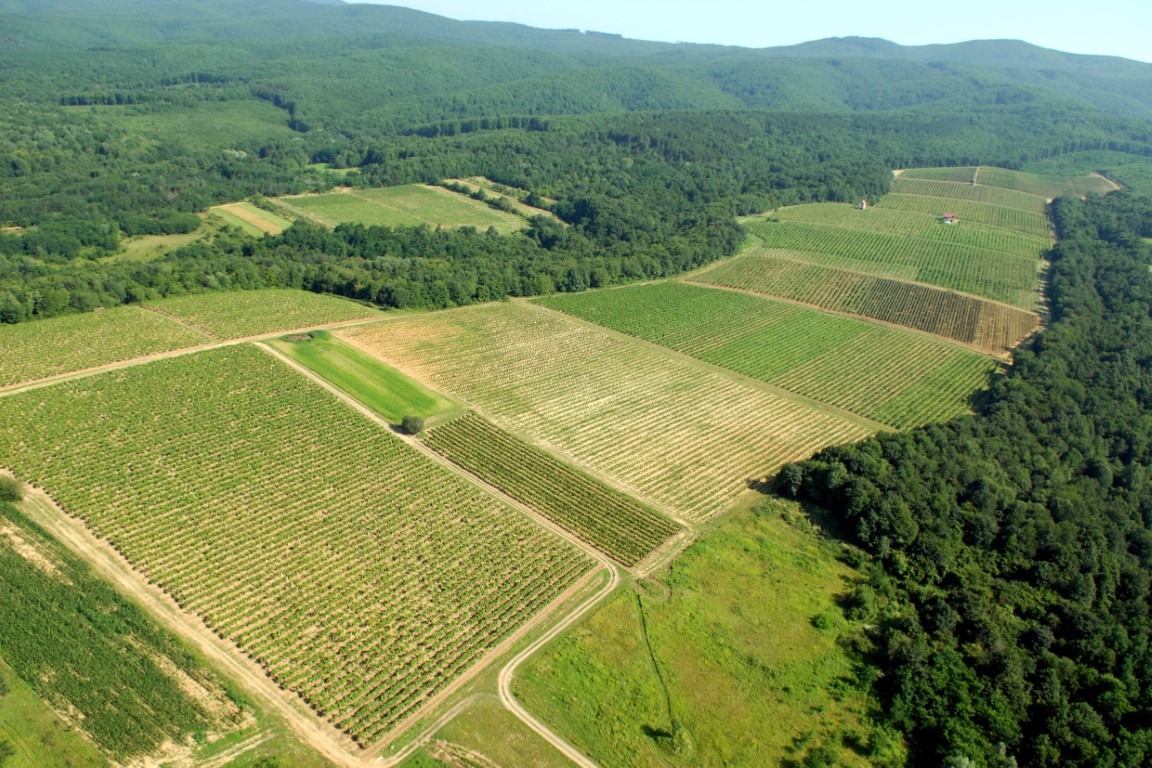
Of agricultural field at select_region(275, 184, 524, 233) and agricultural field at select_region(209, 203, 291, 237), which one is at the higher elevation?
agricultural field at select_region(275, 184, 524, 233)

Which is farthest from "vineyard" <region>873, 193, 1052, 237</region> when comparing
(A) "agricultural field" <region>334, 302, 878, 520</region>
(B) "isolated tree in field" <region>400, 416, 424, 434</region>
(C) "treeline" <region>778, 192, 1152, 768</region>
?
(B) "isolated tree in field" <region>400, 416, 424, 434</region>

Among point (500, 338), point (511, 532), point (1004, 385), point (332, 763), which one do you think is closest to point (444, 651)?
point (332, 763)

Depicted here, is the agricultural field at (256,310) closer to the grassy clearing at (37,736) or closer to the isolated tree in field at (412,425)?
the isolated tree in field at (412,425)

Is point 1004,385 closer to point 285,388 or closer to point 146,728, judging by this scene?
point 285,388

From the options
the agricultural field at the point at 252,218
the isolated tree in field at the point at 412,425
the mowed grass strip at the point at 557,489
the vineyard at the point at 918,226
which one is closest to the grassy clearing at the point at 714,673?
the mowed grass strip at the point at 557,489

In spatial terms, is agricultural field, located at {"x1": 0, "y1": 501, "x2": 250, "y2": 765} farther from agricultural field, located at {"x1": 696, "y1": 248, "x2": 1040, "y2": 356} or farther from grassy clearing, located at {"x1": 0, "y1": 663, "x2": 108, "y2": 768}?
agricultural field, located at {"x1": 696, "y1": 248, "x2": 1040, "y2": 356}

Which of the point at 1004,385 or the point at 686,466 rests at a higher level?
the point at 1004,385

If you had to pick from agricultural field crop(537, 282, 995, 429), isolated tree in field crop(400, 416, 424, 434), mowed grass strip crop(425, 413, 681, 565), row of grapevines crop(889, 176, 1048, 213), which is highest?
row of grapevines crop(889, 176, 1048, 213)
